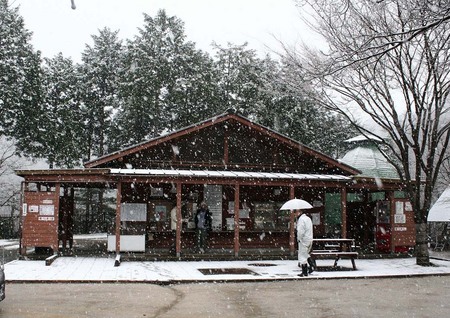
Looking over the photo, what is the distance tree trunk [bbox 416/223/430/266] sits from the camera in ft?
55.2

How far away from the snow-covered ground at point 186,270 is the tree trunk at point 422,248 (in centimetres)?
34

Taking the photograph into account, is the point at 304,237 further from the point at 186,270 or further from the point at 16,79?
the point at 16,79

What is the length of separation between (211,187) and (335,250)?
18.7 ft

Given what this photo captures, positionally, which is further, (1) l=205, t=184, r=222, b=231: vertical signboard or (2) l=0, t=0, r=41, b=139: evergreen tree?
(2) l=0, t=0, r=41, b=139: evergreen tree

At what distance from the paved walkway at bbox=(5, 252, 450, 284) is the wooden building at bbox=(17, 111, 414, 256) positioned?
1.55 m

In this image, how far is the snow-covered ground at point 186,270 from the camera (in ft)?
42.7

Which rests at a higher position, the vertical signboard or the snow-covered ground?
the vertical signboard

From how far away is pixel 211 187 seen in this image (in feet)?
69.1

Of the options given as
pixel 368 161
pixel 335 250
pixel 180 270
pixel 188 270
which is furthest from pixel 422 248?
pixel 368 161

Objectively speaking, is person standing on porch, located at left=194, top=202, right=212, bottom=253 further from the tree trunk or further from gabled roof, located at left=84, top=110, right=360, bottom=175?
the tree trunk

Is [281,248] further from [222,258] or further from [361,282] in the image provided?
[361,282]

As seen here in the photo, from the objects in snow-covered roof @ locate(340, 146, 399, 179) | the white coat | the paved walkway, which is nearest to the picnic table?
the paved walkway

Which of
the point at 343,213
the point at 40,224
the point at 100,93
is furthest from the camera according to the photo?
the point at 100,93

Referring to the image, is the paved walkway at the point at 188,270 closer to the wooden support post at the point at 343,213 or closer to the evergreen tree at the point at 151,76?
the wooden support post at the point at 343,213
